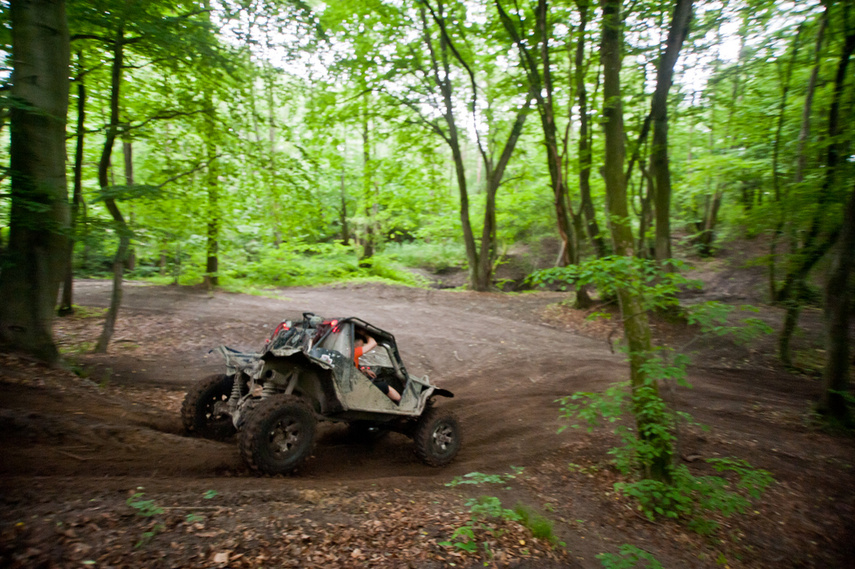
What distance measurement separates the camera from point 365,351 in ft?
18.4

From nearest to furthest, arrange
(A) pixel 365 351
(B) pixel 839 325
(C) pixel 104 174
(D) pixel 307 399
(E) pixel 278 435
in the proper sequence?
(E) pixel 278 435 → (D) pixel 307 399 → (A) pixel 365 351 → (B) pixel 839 325 → (C) pixel 104 174

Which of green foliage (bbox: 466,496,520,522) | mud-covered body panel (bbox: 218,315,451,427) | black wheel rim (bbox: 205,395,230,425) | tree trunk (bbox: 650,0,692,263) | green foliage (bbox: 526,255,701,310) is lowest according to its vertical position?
green foliage (bbox: 466,496,520,522)

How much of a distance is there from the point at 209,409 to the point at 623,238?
553 centimetres

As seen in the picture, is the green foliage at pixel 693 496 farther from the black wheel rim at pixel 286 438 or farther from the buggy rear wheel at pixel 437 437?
the black wheel rim at pixel 286 438

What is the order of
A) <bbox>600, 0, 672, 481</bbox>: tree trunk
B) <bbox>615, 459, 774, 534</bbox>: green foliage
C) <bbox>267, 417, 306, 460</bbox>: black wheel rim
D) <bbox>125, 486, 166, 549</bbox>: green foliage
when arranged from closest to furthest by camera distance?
1. <bbox>125, 486, 166, 549</bbox>: green foliage
2. <bbox>267, 417, 306, 460</bbox>: black wheel rim
3. <bbox>615, 459, 774, 534</bbox>: green foliage
4. <bbox>600, 0, 672, 481</bbox>: tree trunk

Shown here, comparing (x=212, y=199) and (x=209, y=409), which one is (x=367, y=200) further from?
(x=209, y=409)

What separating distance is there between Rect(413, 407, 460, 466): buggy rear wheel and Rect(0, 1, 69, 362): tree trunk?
4.65 m

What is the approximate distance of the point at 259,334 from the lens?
10.9m

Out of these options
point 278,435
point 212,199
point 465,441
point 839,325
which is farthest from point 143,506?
point 212,199

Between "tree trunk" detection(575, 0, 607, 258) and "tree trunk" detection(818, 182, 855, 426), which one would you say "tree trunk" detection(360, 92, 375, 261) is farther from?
"tree trunk" detection(818, 182, 855, 426)

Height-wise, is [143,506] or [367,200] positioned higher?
[367,200]

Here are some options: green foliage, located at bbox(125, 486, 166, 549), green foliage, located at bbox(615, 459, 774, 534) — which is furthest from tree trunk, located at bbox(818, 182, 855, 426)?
green foliage, located at bbox(125, 486, 166, 549)

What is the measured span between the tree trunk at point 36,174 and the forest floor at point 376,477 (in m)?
0.49

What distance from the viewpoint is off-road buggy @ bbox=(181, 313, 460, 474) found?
4.59 m
